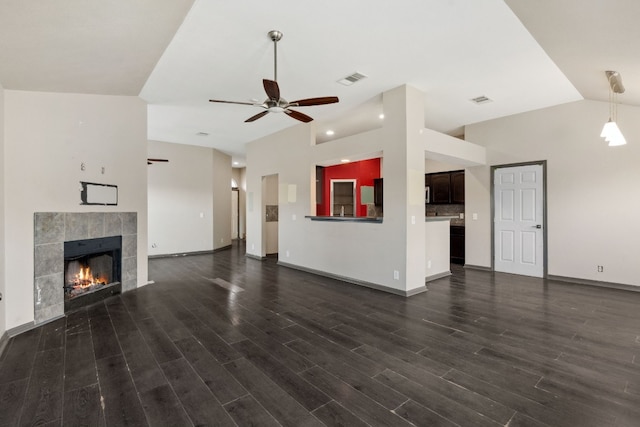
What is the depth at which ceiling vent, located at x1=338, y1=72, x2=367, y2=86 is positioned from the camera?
395 cm

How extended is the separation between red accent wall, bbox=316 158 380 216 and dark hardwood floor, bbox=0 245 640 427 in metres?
4.55

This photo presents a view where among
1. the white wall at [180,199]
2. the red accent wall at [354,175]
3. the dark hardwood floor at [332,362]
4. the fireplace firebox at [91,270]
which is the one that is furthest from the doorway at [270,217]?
the dark hardwood floor at [332,362]

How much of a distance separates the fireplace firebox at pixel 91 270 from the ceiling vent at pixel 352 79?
399cm

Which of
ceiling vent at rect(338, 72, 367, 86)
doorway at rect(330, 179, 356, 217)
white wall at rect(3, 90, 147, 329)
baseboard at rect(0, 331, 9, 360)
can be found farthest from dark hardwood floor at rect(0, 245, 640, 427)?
doorway at rect(330, 179, 356, 217)

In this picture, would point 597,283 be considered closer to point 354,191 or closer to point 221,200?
point 354,191

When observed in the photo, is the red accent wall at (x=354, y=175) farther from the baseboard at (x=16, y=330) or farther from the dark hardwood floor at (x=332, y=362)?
the baseboard at (x=16, y=330)

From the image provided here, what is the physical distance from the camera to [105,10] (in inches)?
89.9

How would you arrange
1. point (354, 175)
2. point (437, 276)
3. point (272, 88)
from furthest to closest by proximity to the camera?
point (354, 175)
point (437, 276)
point (272, 88)

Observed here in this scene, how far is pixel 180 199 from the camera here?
8.12 m

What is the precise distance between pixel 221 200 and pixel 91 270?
5.15m

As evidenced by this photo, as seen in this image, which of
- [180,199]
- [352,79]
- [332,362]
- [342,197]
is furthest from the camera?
[342,197]

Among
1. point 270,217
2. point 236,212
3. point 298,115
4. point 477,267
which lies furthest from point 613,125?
point 236,212

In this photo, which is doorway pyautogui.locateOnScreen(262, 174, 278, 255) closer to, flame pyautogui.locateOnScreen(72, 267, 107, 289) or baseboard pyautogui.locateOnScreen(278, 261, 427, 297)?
baseboard pyautogui.locateOnScreen(278, 261, 427, 297)

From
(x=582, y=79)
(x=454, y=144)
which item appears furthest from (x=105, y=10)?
(x=582, y=79)
